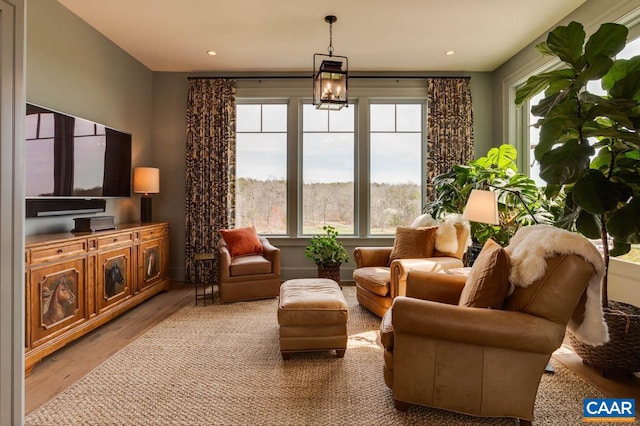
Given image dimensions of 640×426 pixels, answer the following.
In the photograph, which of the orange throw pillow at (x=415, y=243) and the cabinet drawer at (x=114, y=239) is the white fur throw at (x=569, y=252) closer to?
the orange throw pillow at (x=415, y=243)

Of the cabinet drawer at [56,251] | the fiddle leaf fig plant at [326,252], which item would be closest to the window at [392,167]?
the fiddle leaf fig plant at [326,252]

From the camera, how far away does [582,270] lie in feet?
5.39

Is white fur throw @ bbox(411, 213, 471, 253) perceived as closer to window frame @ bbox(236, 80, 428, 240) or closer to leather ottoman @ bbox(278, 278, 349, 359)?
window frame @ bbox(236, 80, 428, 240)

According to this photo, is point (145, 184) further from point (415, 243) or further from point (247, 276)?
point (415, 243)

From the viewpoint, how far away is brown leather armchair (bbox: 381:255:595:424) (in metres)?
1.68

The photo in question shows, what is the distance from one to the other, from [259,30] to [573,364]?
4.24 m

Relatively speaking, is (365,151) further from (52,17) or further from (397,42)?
(52,17)

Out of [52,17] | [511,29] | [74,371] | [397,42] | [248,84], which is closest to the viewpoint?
[74,371]

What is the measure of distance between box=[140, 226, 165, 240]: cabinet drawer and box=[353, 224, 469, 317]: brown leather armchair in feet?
8.22

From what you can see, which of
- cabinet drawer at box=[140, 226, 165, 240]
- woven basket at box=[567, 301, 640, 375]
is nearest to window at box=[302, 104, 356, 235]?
cabinet drawer at box=[140, 226, 165, 240]

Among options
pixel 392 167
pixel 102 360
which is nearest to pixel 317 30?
pixel 392 167

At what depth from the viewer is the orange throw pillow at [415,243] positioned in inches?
141

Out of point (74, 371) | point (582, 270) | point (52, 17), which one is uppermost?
point (52, 17)

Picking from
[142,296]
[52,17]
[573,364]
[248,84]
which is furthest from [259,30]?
[573,364]
